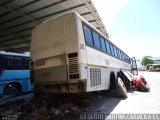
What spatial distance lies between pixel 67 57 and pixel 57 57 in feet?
1.56

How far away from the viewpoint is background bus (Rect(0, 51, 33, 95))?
10269 mm

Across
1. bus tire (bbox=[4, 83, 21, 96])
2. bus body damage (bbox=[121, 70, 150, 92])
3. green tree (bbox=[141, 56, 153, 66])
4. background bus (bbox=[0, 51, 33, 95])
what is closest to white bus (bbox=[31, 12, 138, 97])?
background bus (bbox=[0, 51, 33, 95])

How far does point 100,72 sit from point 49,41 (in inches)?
88.4

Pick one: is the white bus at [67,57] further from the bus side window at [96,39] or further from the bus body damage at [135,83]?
the bus body damage at [135,83]

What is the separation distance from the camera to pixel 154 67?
42.2 m

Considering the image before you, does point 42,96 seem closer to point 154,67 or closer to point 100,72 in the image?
point 100,72

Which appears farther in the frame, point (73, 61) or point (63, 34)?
point (63, 34)

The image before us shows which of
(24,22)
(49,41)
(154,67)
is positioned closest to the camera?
(49,41)

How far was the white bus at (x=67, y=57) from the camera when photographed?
526cm

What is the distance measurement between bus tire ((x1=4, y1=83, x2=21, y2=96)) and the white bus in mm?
4782

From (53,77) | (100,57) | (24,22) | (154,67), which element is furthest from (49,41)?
(154,67)

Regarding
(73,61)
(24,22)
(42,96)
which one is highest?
(24,22)

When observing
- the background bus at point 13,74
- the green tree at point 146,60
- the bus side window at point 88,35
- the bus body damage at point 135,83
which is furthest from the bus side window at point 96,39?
the green tree at point 146,60

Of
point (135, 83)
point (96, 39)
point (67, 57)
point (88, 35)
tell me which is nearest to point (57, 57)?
point (67, 57)
